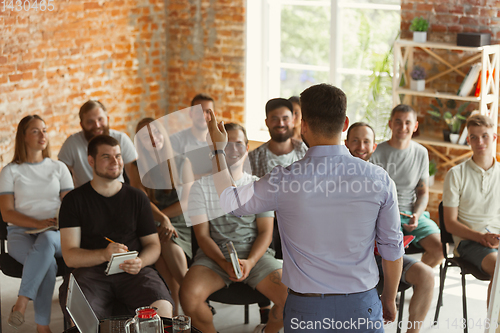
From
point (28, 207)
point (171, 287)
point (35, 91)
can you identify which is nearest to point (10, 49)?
point (35, 91)

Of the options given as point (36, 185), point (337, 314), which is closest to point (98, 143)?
point (36, 185)

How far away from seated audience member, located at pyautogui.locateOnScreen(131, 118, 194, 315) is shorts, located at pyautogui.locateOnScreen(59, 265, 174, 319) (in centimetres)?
47

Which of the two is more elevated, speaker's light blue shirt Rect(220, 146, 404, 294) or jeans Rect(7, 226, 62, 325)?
speaker's light blue shirt Rect(220, 146, 404, 294)

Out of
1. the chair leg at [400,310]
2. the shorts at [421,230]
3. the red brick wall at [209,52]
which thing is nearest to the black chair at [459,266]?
the shorts at [421,230]

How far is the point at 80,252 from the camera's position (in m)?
3.01

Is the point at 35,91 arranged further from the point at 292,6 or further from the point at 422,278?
the point at 422,278

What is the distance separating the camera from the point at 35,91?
17.1 ft

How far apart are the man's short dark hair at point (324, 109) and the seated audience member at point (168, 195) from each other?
1794mm

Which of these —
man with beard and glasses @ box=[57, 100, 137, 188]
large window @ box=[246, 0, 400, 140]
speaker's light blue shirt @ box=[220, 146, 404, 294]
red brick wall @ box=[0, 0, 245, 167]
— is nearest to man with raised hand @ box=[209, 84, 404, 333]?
speaker's light blue shirt @ box=[220, 146, 404, 294]

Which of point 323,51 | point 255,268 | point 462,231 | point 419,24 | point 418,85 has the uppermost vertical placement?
point 419,24

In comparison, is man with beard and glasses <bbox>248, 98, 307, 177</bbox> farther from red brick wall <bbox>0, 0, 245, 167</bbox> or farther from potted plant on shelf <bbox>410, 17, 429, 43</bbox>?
red brick wall <bbox>0, 0, 245, 167</bbox>

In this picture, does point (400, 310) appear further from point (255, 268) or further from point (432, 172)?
point (432, 172)

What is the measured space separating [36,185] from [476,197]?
290 cm

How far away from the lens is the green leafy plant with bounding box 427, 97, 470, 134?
482cm
